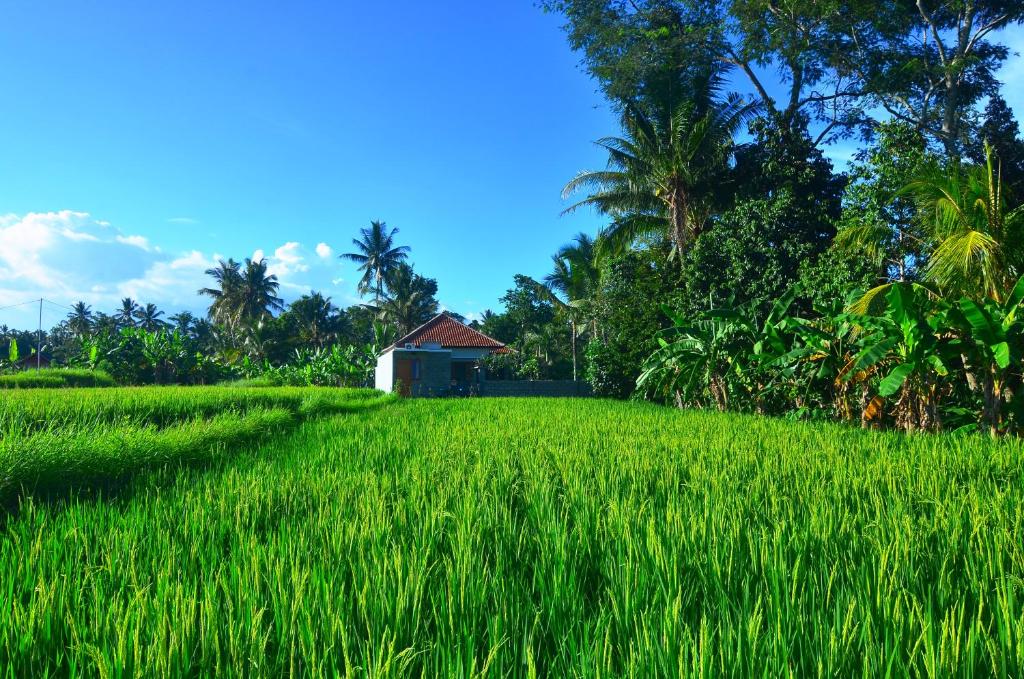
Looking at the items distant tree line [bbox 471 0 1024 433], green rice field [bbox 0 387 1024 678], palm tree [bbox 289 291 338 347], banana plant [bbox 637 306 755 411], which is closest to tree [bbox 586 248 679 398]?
distant tree line [bbox 471 0 1024 433]

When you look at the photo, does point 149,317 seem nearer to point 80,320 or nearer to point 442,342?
point 80,320

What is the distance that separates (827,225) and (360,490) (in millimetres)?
10590

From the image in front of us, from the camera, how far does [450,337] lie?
23.5 meters

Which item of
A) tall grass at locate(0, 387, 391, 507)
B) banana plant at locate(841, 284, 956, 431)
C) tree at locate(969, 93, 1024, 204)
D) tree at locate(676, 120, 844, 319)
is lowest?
tall grass at locate(0, 387, 391, 507)

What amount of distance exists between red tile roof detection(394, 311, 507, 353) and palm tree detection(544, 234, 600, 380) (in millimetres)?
4067

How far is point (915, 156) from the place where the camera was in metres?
8.44

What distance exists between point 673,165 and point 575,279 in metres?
11.1

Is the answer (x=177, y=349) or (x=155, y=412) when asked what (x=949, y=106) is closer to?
(x=155, y=412)

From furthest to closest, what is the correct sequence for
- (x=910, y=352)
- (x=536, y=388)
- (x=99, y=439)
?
(x=536, y=388)
(x=910, y=352)
(x=99, y=439)

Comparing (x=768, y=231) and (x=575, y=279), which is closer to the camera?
(x=768, y=231)

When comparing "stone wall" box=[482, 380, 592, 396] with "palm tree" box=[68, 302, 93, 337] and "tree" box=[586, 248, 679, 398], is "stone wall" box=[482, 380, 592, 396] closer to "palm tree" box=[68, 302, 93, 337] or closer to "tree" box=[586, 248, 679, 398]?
"tree" box=[586, 248, 679, 398]

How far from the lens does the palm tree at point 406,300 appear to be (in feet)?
109

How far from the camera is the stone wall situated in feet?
63.8

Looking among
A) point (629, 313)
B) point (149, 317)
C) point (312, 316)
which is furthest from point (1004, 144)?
point (149, 317)
